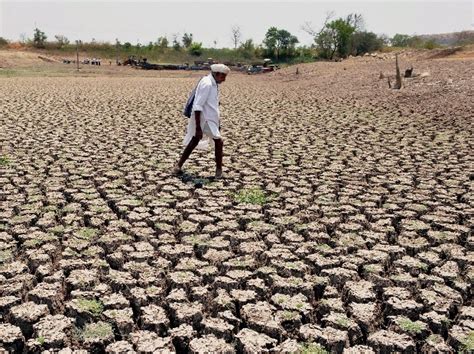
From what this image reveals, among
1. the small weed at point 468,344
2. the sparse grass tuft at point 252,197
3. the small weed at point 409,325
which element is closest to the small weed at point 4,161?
the sparse grass tuft at point 252,197

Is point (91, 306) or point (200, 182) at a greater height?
point (200, 182)

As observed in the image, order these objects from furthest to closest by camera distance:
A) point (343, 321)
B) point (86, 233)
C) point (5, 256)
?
point (86, 233), point (5, 256), point (343, 321)

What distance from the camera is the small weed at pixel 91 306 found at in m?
2.69

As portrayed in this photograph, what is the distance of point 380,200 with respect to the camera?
15.8 feet

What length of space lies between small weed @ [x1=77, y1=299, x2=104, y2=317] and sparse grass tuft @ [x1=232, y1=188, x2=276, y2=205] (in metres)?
2.09

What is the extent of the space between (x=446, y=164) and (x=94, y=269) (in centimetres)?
470

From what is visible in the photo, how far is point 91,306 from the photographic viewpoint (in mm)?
2744

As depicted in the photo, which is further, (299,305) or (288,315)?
(299,305)

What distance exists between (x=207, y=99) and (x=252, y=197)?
1146 millimetres

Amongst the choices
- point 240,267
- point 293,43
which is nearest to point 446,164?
point 240,267

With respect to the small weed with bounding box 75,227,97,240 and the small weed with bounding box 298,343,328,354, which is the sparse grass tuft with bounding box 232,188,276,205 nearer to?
the small weed with bounding box 75,227,97,240

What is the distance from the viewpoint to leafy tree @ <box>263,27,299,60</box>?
54.5 metres

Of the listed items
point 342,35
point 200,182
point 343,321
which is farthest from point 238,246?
point 342,35

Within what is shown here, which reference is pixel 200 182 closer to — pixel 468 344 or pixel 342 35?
pixel 468 344
